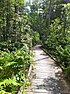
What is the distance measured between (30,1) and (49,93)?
154 feet

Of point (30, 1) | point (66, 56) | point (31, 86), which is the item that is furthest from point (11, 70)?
point (30, 1)

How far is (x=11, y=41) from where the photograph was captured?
15695 millimetres

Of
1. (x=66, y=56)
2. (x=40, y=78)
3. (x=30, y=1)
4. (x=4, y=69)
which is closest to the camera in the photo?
(x=4, y=69)

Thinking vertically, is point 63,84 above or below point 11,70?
below

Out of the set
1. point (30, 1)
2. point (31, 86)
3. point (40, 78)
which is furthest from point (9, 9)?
point (30, 1)

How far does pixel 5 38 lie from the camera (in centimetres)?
1580

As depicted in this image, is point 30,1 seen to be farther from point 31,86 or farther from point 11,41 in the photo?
point 31,86

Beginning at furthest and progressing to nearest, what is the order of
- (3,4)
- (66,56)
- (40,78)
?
(3,4) < (66,56) < (40,78)

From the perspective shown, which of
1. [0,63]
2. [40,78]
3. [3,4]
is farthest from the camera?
[3,4]

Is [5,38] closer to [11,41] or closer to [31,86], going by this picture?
[11,41]

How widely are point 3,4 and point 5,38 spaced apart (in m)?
2.84

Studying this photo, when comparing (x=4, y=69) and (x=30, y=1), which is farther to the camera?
(x=30, y=1)

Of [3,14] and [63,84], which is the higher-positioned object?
[3,14]

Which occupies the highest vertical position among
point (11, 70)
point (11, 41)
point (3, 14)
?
point (3, 14)
